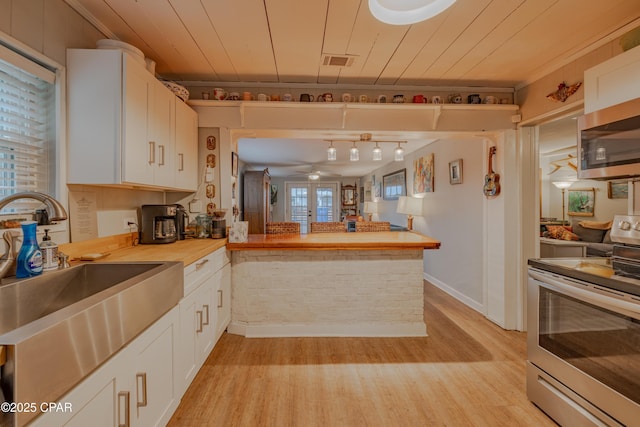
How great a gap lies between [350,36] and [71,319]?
6.99ft

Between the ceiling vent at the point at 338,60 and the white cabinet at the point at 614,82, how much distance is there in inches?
59.7

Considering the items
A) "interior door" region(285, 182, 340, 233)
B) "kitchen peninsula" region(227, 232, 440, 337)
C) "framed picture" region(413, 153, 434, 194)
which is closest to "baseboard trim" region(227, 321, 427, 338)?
"kitchen peninsula" region(227, 232, 440, 337)

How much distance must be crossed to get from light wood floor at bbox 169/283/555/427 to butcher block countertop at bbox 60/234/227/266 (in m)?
0.86

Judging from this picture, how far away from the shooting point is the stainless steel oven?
127 centimetres

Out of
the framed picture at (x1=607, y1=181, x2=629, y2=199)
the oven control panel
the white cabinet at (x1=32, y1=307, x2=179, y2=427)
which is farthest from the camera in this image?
the framed picture at (x1=607, y1=181, x2=629, y2=199)

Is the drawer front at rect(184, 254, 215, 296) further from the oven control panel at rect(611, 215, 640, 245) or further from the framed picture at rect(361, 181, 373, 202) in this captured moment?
the framed picture at rect(361, 181, 373, 202)

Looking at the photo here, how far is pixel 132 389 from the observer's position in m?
1.17

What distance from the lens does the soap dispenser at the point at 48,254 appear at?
1366 mm

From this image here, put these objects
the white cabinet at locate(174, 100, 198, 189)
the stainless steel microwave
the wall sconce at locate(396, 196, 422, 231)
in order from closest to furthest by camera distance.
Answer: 1. the stainless steel microwave
2. the white cabinet at locate(174, 100, 198, 189)
3. the wall sconce at locate(396, 196, 422, 231)

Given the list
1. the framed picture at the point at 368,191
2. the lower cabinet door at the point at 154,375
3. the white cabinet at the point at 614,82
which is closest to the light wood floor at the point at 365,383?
the lower cabinet door at the point at 154,375

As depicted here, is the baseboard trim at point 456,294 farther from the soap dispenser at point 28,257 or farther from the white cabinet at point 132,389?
the soap dispenser at point 28,257

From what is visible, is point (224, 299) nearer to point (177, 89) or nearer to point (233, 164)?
point (233, 164)

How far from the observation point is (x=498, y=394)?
1914 mm

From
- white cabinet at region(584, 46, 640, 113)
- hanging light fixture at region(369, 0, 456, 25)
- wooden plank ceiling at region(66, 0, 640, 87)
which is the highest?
wooden plank ceiling at region(66, 0, 640, 87)
